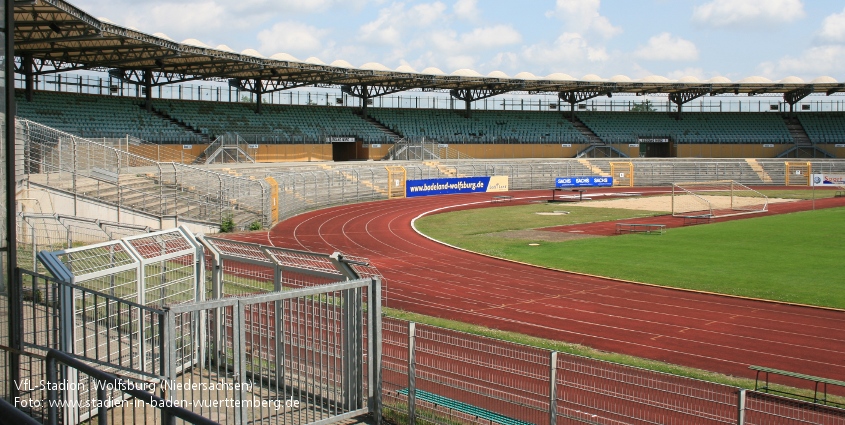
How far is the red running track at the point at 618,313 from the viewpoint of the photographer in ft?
47.8

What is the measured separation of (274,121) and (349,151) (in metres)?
8.42

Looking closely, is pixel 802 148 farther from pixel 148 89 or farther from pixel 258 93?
pixel 148 89

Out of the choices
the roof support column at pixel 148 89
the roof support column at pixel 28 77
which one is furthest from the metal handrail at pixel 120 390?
the roof support column at pixel 148 89

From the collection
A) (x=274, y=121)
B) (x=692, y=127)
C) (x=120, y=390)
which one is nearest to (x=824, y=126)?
(x=692, y=127)

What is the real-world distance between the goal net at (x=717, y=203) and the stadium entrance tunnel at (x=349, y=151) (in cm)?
2644

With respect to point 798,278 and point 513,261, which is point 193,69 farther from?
point 798,278

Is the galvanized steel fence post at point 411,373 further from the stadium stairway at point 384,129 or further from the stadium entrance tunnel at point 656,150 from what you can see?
the stadium entrance tunnel at point 656,150

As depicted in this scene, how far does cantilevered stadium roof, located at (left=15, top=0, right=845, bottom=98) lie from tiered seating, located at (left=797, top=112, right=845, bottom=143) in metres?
3.50

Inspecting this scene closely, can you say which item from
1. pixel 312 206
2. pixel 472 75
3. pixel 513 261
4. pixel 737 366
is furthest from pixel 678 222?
pixel 472 75

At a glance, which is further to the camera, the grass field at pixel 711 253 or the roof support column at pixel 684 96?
the roof support column at pixel 684 96

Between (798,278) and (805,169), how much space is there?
48639 millimetres

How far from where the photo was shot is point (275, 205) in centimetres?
3612

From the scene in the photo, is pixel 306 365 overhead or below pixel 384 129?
below

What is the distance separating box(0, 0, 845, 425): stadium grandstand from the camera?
26.1 feet
